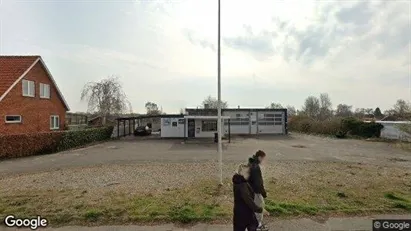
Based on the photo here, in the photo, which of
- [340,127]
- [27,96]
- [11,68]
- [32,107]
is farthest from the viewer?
[340,127]

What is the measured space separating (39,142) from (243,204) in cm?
1800

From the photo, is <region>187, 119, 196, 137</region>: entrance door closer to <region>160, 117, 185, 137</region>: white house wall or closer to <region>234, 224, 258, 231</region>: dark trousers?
<region>160, 117, 185, 137</region>: white house wall

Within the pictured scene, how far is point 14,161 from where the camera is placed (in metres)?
15.1

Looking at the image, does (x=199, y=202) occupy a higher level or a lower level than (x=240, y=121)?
lower

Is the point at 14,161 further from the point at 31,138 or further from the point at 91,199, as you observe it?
the point at 91,199

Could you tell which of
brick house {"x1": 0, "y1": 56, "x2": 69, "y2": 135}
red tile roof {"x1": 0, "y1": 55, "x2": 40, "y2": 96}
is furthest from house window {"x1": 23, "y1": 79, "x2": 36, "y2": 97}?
red tile roof {"x1": 0, "y1": 55, "x2": 40, "y2": 96}

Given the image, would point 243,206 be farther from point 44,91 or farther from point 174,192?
point 44,91

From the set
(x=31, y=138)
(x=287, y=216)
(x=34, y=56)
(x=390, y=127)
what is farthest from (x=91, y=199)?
(x=390, y=127)

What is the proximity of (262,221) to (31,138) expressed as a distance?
55.4ft

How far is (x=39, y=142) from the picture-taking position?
18.3 m

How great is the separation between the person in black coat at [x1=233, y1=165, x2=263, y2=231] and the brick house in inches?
798

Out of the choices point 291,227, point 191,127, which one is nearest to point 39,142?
point 191,127

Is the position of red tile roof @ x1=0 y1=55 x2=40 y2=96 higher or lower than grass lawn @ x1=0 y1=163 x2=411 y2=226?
higher

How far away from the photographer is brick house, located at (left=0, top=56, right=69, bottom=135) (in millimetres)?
19941
